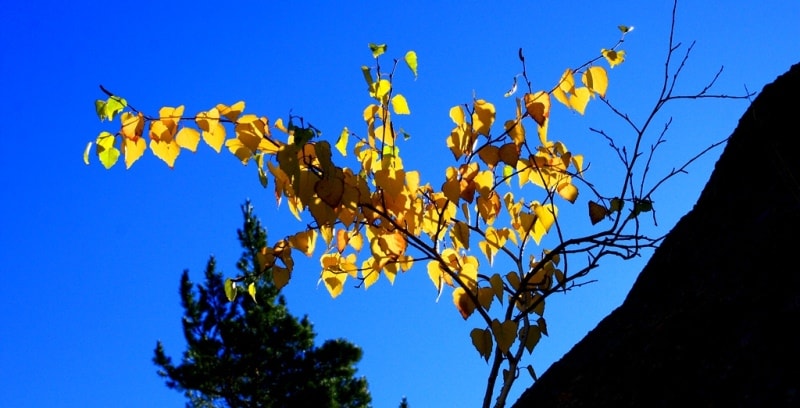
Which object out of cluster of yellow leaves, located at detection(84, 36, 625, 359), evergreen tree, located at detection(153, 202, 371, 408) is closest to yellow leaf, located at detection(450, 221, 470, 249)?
cluster of yellow leaves, located at detection(84, 36, 625, 359)

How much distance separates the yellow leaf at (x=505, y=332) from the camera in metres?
2.08

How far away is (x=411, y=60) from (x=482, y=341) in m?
0.81

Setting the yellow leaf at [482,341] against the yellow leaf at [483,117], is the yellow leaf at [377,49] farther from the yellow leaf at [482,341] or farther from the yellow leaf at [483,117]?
the yellow leaf at [482,341]

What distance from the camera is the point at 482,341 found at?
6.90 ft

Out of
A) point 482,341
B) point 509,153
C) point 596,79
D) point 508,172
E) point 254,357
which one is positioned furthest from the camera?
point 254,357

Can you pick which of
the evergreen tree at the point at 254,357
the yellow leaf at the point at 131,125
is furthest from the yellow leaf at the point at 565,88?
the evergreen tree at the point at 254,357

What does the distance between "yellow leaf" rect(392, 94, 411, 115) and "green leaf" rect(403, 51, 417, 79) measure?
0.25 ft

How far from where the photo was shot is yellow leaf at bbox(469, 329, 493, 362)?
210cm

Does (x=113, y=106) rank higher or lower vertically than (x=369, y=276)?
higher

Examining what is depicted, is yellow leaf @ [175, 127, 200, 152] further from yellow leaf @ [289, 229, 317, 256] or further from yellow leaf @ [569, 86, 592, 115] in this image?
yellow leaf @ [569, 86, 592, 115]

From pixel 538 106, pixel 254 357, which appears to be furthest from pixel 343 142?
pixel 254 357

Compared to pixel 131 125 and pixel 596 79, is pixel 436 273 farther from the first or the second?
pixel 131 125

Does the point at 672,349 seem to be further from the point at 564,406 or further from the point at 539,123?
the point at 539,123

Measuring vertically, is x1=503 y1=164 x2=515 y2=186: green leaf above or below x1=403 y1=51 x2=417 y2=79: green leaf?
below
